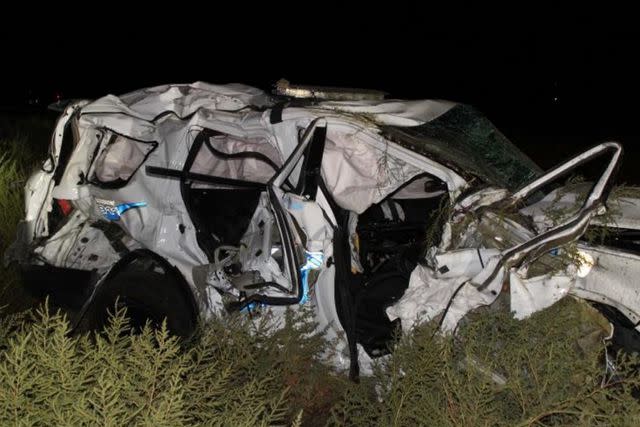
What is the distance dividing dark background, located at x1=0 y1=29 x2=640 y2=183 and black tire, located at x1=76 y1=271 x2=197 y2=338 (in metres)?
18.7

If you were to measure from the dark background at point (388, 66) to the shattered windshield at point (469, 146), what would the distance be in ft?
57.0

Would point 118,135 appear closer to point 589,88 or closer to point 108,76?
point 589,88

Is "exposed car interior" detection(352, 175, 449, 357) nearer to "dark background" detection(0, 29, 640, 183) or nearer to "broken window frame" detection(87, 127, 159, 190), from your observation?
"broken window frame" detection(87, 127, 159, 190)

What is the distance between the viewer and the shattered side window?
4496 millimetres

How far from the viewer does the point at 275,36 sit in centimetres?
5581

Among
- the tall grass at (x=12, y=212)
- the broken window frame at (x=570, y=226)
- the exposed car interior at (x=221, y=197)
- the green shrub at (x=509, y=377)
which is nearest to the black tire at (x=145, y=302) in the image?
the exposed car interior at (x=221, y=197)

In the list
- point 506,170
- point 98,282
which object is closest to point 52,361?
point 98,282

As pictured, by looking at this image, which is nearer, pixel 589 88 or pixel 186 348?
pixel 186 348

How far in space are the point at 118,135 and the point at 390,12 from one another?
53688 millimetres

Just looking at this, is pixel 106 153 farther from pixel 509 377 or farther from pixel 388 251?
pixel 509 377

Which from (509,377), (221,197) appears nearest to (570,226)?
(509,377)

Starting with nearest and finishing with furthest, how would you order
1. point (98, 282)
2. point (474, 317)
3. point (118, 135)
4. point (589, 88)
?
point (474, 317) < point (98, 282) < point (118, 135) < point (589, 88)

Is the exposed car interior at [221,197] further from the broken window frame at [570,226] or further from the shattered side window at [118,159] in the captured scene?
the broken window frame at [570,226]

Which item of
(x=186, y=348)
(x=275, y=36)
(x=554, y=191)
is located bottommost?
(x=275, y=36)
